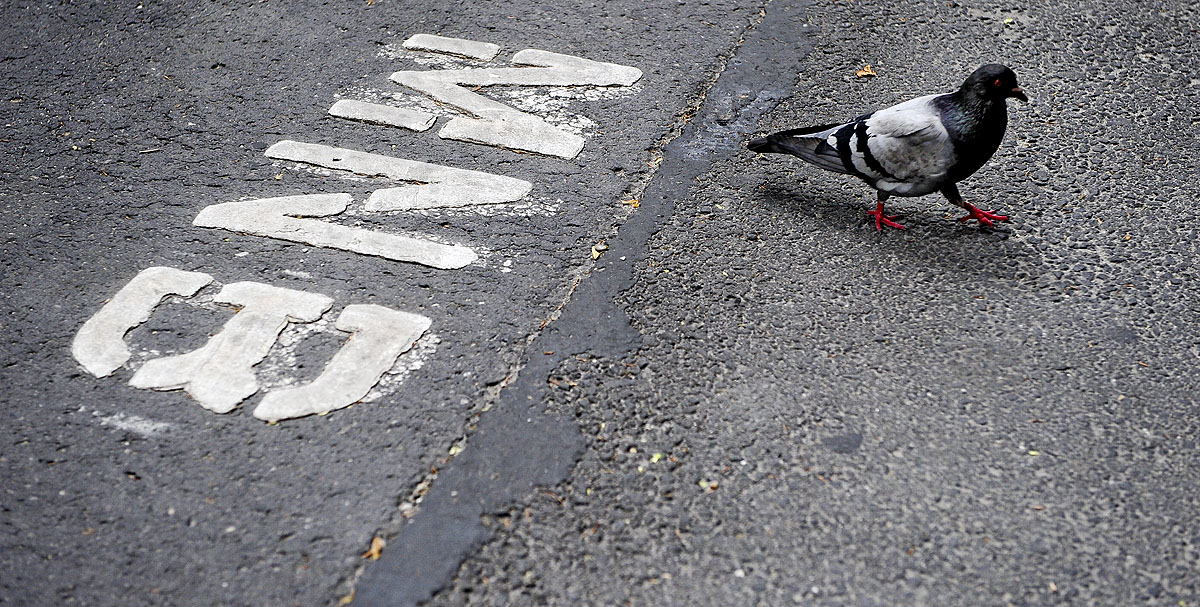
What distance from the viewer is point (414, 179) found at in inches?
167

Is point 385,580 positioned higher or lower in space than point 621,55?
lower

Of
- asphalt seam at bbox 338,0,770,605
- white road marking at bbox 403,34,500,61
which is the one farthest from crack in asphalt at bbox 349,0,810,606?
white road marking at bbox 403,34,500,61

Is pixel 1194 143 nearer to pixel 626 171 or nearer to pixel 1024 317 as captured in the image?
pixel 1024 317

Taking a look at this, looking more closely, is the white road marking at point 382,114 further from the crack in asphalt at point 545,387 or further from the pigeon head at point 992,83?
the pigeon head at point 992,83

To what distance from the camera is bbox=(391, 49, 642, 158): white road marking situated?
4516mm

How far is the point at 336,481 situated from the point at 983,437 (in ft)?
6.30

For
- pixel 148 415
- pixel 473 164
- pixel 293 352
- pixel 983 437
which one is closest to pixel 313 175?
pixel 473 164

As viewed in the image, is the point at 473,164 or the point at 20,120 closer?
the point at 473,164

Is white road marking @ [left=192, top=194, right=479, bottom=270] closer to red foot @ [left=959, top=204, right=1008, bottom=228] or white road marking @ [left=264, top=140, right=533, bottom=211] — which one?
white road marking @ [left=264, top=140, right=533, bottom=211]

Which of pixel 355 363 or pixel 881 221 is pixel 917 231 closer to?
pixel 881 221

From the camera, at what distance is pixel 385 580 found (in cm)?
257

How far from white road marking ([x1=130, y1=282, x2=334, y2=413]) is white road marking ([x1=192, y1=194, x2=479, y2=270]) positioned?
328 millimetres

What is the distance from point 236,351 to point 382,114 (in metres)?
1.73

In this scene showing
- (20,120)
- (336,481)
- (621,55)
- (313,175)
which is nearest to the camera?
(336,481)
